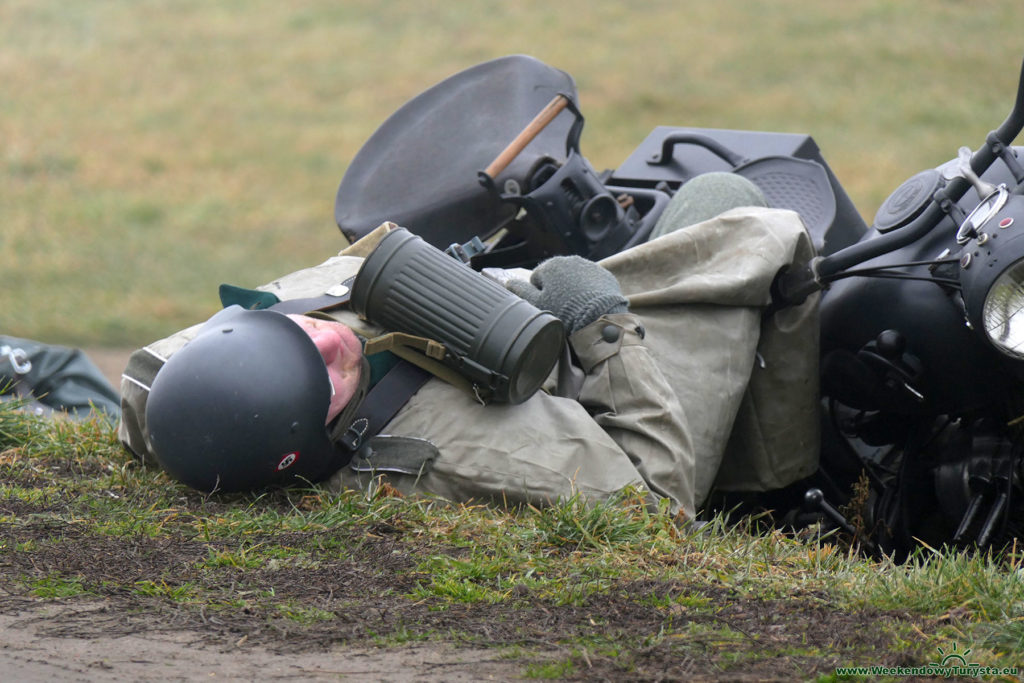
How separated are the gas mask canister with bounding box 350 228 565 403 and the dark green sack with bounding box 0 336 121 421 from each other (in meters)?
2.13

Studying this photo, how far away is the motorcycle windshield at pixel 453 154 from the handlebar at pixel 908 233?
123 centimetres

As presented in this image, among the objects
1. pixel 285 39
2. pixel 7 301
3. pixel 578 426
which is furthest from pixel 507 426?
pixel 285 39

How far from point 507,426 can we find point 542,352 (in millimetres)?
233

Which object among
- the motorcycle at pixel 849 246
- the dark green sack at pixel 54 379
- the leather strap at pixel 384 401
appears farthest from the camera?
the dark green sack at pixel 54 379

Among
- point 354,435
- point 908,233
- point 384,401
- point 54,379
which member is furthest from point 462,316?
point 54,379

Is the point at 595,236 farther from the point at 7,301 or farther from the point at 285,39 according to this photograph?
the point at 285,39

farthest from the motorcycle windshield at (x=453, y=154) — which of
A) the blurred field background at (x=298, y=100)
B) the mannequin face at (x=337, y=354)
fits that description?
the blurred field background at (x=298, y=100)

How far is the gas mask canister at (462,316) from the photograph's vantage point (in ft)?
11.2

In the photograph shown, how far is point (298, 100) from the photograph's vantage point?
63.8ft

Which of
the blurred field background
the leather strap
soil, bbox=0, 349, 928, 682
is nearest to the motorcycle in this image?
→ the leather strap

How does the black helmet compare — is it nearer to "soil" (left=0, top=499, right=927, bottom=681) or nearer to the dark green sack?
"soil" (left=0, top=499, right=927, bottom=681)

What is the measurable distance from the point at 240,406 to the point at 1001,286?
6.54 ft

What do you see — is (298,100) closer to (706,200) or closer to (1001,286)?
(706,200)

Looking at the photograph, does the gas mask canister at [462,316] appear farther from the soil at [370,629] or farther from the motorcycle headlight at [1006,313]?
the motorcycle headlight at [1006,313]
